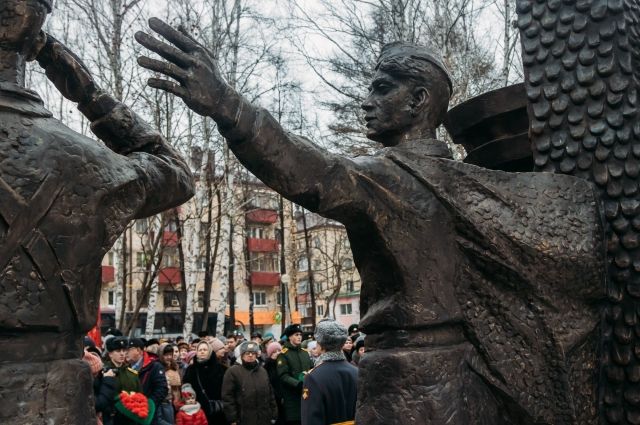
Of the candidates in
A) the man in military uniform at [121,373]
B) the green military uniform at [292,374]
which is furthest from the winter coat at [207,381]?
the man in military uniform at [121,373]

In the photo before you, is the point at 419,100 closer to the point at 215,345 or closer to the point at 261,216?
the point at 215,345

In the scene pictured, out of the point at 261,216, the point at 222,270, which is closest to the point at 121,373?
the point at 222,270

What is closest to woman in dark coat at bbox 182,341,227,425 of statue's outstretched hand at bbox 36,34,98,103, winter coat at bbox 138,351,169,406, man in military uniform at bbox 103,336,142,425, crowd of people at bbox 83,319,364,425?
crowd of people at bbox 83,319,364,425

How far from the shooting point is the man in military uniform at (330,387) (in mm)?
5328

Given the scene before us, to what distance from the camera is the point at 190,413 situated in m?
7.81

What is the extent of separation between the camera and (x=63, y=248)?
7.71 ft

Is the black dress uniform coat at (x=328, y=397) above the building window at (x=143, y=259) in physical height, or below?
below

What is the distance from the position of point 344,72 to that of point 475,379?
1423 centimetres

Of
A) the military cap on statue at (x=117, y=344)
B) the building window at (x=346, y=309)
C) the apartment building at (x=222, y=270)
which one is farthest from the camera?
the building window at (x=346, y=309)

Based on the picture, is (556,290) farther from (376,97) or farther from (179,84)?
(179,84)

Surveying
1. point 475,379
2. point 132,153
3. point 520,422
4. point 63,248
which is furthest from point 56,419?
point 520,422

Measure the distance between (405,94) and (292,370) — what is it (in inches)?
240

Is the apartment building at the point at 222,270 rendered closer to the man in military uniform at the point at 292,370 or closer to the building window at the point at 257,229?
the building window at the point at 257,229

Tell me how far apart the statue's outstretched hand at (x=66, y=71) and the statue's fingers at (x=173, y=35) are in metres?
0.76
